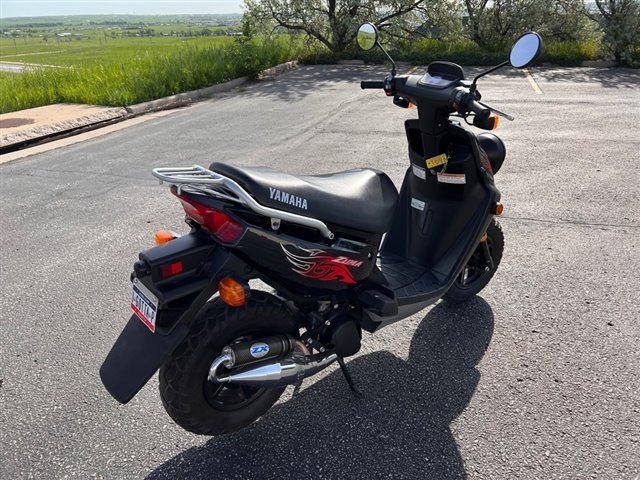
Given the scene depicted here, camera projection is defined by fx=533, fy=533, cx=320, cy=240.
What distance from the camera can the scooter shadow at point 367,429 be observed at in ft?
7.62

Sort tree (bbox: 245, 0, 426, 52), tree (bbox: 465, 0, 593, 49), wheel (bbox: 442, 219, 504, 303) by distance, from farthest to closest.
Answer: tree (bbox: 245, 0, 426, 52) < tree (bbox: 465, 0, 593, 49) < wheel (bbox: 442, 219, 504, 303)

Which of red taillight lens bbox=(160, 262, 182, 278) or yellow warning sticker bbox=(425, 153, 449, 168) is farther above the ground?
yellow warning sticker bbox=(425, 153, 449, 168)

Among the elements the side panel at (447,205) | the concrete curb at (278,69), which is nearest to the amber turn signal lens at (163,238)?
the side panel at (447,205)

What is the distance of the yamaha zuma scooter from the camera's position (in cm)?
212

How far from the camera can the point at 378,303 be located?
8.53ft

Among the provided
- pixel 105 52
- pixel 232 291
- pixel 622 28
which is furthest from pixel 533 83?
pixel 105 52

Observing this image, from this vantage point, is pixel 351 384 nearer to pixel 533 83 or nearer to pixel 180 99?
pixel 180 99

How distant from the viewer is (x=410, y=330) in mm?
3299

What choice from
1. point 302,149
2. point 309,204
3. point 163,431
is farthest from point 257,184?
point 302,149

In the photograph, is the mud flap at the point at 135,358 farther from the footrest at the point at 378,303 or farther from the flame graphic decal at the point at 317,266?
the footrest at the point at 378,303

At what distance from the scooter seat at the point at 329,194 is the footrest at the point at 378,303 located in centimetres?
35

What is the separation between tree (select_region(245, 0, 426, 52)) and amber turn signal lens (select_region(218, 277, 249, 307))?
50.8 feet

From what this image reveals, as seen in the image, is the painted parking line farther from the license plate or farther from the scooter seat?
the license plate

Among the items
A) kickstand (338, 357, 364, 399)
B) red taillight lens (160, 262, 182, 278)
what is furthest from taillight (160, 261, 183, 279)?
kickstand (338, 357, 364, 399)
